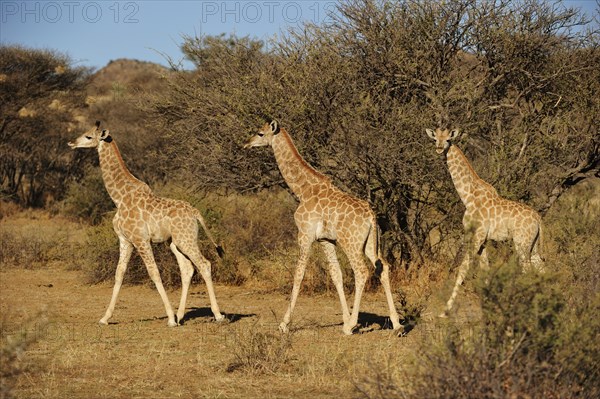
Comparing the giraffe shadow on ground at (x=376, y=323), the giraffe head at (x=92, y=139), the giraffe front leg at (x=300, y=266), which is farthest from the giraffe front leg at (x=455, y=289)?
the giraffe head at (x=92, y=139)

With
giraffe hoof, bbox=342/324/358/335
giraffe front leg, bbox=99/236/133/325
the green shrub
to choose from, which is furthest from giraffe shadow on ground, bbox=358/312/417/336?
the green shrub

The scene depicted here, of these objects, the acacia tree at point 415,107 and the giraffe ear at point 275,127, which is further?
the acacia tree at point 415,107

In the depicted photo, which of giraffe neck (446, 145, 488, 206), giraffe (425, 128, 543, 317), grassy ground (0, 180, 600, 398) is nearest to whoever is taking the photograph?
grassy ground (0, 180, 600, 398)

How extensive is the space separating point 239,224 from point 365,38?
4.53 m

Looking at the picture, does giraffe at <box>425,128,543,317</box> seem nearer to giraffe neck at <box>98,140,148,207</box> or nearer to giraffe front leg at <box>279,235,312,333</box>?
giraffe front leg at <box>279,235,312,333</box>

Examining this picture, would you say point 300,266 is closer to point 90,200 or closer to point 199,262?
point 199,262

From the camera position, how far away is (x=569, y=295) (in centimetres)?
692

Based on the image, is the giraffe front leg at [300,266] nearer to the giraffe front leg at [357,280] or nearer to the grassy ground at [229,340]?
the grassy ground at [229,340]

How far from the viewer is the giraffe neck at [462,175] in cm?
1091

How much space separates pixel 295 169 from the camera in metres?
10.6

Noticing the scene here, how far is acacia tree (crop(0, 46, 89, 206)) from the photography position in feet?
89.6

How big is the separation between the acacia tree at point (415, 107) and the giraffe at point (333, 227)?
6.04ft

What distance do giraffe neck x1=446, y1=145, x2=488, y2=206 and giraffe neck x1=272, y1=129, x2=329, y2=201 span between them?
1.86 m

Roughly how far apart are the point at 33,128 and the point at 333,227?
67.7 feet
